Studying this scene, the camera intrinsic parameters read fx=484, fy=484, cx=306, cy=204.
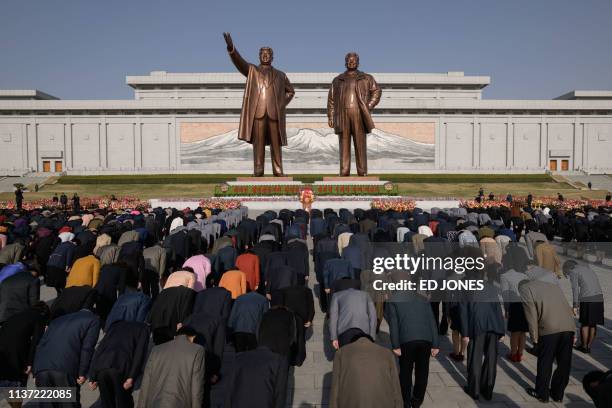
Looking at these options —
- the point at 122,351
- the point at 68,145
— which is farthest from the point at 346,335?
the point at 68,145

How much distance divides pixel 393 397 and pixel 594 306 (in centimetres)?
437

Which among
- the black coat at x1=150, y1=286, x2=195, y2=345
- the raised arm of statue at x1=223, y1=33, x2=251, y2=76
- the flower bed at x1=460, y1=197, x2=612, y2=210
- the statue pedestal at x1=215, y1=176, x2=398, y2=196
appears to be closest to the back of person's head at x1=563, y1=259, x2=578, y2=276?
the black coat at x1=150, y1=286, x2=195, y2=345

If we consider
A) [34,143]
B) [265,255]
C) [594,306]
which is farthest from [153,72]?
[594,306]

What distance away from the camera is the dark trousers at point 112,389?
4438 mm

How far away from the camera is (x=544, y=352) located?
17.8 feet

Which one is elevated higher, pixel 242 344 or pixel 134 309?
pixel 134 309

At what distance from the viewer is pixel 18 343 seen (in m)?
4.91

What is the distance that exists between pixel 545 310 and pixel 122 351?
448 cm

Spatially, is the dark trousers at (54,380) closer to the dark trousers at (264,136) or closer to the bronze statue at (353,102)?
the dark trousers at (264,136)

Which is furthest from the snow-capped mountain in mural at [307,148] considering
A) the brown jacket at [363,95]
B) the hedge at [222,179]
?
the brown jacket at [363,95]

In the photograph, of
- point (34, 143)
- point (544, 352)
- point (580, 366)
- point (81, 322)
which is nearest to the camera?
point (81, 322)

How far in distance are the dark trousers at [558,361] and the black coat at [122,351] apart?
4.30 m

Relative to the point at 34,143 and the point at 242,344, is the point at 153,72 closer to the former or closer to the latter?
the point at 34,143

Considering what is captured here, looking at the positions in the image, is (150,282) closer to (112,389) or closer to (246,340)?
(246,340)
